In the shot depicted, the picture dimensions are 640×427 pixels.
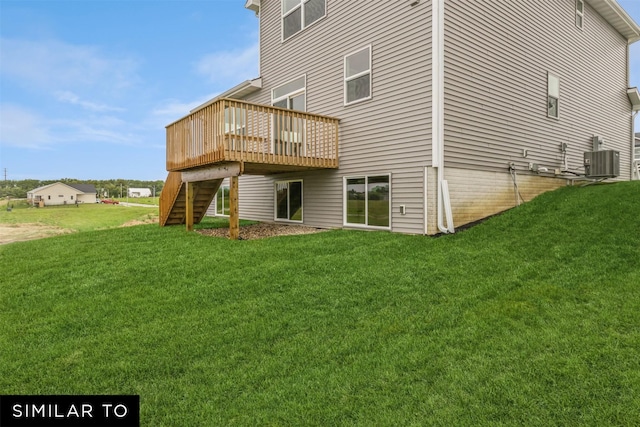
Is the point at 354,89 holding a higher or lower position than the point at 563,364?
higher

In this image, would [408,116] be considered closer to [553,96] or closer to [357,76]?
[357,76]

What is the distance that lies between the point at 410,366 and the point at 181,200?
33.6ft

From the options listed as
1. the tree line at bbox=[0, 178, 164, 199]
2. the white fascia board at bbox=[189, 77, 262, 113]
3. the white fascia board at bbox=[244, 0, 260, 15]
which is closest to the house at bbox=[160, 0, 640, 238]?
the white fascia board at bbox=[189, 77, 262, 113]

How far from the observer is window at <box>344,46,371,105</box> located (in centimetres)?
864

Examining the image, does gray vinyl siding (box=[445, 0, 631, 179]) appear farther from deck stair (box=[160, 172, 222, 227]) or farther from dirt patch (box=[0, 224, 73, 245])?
dirt patch (box=[0, 224, 73, 245])

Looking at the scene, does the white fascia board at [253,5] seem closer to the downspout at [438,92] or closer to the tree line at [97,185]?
the downspout at [438,92]

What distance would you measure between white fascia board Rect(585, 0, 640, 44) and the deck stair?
14.0m

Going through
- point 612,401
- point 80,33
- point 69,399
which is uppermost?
point 80,33

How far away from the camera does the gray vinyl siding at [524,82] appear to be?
25.0ft

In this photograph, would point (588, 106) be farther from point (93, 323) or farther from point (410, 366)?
point (93, 323)

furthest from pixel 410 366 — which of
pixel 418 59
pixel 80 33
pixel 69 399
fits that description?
pixel 80 33

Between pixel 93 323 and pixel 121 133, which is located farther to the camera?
pixel 121 133

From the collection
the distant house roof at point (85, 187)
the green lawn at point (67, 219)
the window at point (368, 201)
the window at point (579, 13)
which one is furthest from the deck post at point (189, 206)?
the distant house roof at point (85, 187)

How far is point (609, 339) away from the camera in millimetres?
2832
